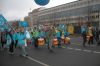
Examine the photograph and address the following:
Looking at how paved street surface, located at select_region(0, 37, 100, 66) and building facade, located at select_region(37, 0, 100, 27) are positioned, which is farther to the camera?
building facade, located at select_region(37, 0, 100, 27)

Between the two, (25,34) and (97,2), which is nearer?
(25,34)

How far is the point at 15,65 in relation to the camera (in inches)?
459

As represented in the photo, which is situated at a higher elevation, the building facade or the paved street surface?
the building facade

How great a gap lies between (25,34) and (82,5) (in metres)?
91.7

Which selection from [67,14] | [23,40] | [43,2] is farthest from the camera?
[67,14]

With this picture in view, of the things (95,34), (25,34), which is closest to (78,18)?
(95,34)

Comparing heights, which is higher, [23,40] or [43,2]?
[43,2]

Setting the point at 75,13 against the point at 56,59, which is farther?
the point at 75,13

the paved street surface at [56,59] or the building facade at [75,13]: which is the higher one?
the building facade at [75,13]

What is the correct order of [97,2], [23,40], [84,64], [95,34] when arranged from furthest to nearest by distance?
[97,2] → [95,34] → [23,40] → [84,64]

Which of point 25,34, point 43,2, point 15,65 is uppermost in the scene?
point 43,2

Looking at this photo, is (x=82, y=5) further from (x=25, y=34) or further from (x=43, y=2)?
(x=43, y=2)

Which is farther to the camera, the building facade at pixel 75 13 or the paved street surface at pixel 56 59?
the building facade at pixel 75 13

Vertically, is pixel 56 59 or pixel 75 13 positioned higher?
pixel 75 13
